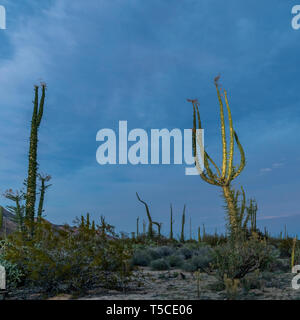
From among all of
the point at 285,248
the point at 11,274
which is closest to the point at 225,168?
the point at 285,248

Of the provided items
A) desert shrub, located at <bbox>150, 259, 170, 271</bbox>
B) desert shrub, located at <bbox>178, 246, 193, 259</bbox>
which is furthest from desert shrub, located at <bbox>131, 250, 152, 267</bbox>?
desert shrub, located at <bbox>178, 246, 193, 259</bbox>

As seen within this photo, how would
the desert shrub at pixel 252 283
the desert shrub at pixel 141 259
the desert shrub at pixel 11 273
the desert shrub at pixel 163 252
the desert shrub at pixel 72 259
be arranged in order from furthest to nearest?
the desert shrub at pixel 163 252, the desert shrub at pixel 141 259, the desert shrub at pixel 11 273, the desert shrub at pixel 72 259, the desert shrub at pixel 252 283

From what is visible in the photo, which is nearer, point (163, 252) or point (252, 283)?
point (252, 283)

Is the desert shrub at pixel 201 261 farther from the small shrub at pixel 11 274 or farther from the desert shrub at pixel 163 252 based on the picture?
the small shrub at pixel 11 274

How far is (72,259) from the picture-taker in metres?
6.60

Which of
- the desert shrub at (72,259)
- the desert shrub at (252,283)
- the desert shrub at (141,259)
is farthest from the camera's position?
the desert shrub at (141,259)

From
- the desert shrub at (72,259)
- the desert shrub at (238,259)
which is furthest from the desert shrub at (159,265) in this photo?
the desert shrub at (238,259)

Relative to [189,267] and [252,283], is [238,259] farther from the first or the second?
[189,267]

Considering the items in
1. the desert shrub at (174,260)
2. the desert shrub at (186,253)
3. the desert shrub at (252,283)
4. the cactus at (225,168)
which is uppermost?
the cactus at (225,168)

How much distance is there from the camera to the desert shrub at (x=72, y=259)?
257 inches

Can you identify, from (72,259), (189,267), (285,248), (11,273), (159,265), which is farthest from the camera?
(285,248)
